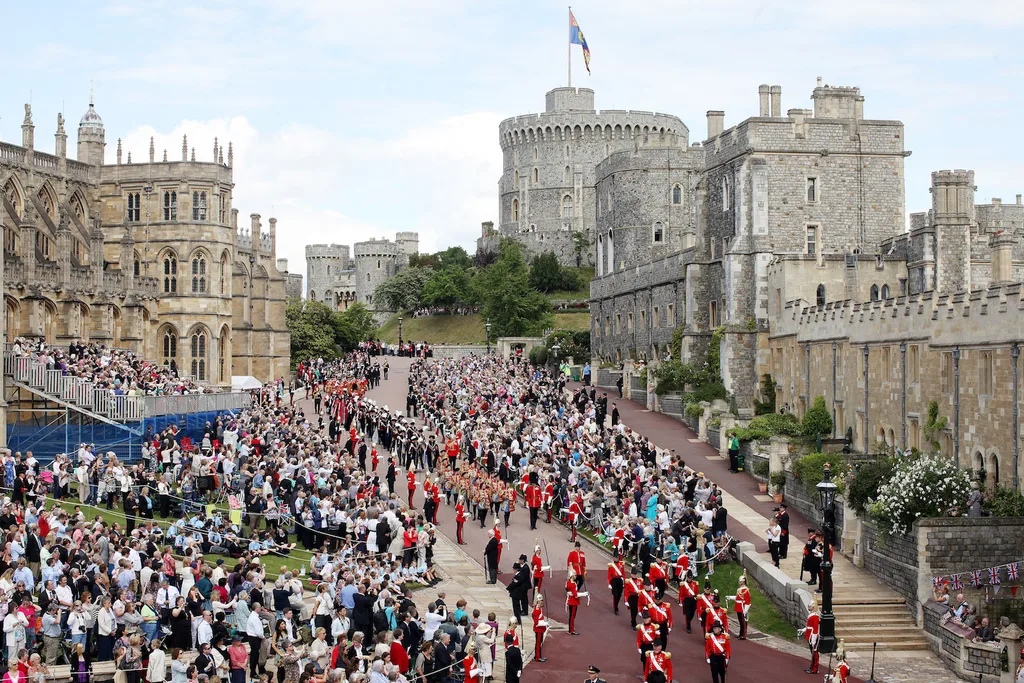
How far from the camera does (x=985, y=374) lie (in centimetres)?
3134

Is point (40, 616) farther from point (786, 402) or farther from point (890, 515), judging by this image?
point (786, 402)

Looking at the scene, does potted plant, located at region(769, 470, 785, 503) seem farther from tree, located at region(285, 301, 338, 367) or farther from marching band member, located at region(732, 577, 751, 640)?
tree, located at region(285, 301, 338, 367)

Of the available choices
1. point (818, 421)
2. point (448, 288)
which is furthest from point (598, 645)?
point (448, 288)

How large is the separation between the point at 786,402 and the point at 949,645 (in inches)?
914

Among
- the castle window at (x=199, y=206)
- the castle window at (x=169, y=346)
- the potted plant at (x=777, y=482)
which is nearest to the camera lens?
the potted plant at (x=777, y=482)

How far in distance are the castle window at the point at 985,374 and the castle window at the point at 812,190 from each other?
2237cm

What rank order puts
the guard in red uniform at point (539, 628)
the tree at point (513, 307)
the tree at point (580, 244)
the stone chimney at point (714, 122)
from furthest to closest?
the tree at point (580, 244) < the tree at point (513, 307) < the stone chimney at point (714, 122) < the guard in red uniform at point (539, 628)

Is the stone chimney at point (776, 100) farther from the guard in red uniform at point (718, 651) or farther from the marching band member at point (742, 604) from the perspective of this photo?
the guard in red uniform at point (718, 651)

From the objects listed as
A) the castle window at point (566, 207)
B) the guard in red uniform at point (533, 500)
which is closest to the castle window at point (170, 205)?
the guard in red uniform at point (533, 500)

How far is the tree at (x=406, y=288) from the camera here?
393 feet

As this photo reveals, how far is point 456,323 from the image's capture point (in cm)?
11038

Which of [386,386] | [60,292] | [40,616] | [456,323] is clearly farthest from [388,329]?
[40,616]

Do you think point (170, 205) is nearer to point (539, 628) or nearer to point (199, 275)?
point (199, 275)

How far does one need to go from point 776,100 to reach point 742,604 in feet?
106
